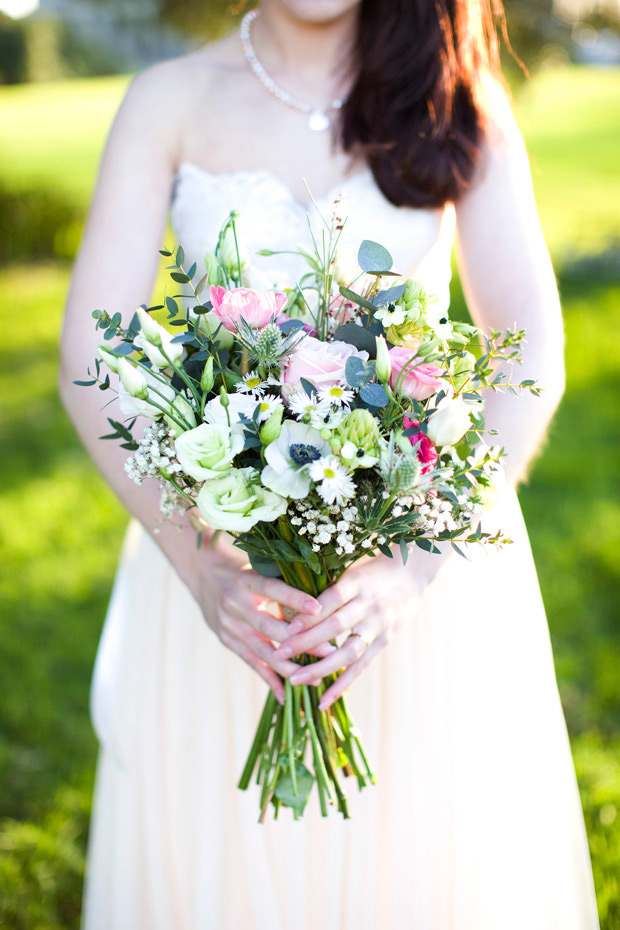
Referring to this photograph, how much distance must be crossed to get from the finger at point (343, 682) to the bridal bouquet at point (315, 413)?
0.31 metres

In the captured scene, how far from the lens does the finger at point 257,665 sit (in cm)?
162

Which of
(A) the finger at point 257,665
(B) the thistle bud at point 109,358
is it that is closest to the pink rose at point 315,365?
(B) the thistle bud at point 109,358

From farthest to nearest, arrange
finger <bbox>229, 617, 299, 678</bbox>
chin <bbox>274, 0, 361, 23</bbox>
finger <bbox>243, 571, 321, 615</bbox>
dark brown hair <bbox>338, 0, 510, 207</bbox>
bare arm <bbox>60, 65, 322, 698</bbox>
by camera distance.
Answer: dark brown hair <bbox>338, 0, 510, 207</bbox>
chin <bbox>274, 0, 361, 23</bbox>
bare arm <bbox>60, 65, 322, 698</bbox>
finger <bbox>229, 617, 299, 678</bbox>
finger <bbox>243, 571, 321, 615</bbox>

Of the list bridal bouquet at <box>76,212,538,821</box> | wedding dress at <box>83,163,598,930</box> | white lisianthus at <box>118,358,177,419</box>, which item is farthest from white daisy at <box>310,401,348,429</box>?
wedding dress at <box>83,163,598,930</box>

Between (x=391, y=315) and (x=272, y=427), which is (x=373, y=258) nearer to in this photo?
(x=391, y=315)

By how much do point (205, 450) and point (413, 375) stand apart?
33cm

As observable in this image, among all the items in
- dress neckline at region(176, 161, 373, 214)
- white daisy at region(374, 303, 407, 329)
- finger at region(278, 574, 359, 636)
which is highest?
dress neckline at region(176, 161, 373, 214)

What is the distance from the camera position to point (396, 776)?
1888 mm

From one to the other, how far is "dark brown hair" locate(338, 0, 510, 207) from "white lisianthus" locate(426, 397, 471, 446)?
36.1 inches

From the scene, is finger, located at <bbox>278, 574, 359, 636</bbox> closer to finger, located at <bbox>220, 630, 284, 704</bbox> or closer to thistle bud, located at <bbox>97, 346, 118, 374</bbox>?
finger, located at <bbox>220, 630, 284, 704</bbox>

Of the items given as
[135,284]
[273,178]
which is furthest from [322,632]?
[273,178]

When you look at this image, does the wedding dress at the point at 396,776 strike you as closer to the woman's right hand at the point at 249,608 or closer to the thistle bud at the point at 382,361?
the woman's right hand at the point at 249,608

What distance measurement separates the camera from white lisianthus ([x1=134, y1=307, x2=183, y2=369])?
123cm

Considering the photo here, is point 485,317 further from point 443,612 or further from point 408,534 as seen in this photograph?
point 408,534
